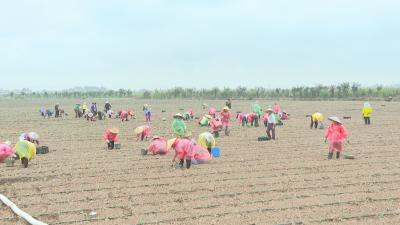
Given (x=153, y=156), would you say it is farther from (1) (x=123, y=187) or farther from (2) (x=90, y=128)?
(2) (x=90, y=128)

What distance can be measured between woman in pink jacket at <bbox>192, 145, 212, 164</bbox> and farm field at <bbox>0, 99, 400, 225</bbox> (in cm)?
41

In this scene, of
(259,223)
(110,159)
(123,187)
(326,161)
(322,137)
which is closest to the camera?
(259,223)

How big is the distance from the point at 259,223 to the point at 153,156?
Result: 24.0ft

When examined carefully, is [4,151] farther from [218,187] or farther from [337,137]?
[337,137]

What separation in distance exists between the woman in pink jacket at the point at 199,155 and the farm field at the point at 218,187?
41 cm

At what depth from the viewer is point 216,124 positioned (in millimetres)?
19797

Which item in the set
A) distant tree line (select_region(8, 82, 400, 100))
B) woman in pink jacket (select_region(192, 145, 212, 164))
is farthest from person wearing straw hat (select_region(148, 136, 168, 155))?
distant tree line (select_region(8, 82, 400, 100))

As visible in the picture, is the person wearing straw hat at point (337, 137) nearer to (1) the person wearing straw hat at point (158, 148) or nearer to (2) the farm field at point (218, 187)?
(2) the farm field at point (218, 187)

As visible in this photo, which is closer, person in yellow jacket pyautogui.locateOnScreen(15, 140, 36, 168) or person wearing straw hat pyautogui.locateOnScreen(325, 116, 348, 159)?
person in yellow jacket pyautogui.locateOnScreen(15, 140, 36, 168)

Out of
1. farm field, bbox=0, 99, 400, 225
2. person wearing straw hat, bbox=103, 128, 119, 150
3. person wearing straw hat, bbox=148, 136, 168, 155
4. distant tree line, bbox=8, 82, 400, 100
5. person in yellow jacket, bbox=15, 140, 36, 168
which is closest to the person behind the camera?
farm field, bbox=0, 99, 400, 225

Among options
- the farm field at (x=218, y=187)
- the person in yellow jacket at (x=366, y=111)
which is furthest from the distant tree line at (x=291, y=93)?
the farm field at (x=218, y=187)

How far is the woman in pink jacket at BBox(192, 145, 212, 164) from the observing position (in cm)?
1325

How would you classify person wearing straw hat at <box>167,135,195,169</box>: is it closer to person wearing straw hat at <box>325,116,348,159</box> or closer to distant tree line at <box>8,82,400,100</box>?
person wearing straw hat at <box>325,116,348,159</box>

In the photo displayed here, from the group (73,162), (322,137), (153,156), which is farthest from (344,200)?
(322,137)
